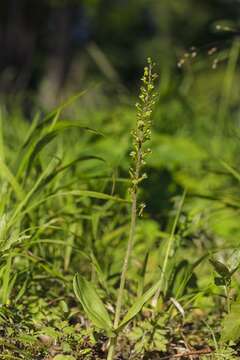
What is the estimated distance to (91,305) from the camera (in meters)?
1.26

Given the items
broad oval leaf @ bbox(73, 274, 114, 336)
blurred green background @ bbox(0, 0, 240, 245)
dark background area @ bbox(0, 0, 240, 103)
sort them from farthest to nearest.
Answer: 1. dark background area @ bbox(0, 0, 240, 103)
2. blurred green background @ bbox(0, 0, 240, 245)
3. broad oval leaf @ bbox(73, 274, 114, 336)

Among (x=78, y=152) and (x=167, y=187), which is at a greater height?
(x=78, y=152)

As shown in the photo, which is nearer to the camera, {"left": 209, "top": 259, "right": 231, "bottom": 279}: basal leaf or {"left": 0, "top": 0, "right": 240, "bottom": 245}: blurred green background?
{"left": 209, "top": 259, "right": 231, "bottom": 279}: basal leaf

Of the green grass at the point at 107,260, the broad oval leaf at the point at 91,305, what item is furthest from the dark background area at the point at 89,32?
the broad oval leaf at the point at 91,305

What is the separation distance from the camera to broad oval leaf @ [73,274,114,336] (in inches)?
48.4

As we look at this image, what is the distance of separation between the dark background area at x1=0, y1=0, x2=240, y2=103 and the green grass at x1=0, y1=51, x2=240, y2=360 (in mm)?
9145

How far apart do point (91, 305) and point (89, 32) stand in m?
28.5

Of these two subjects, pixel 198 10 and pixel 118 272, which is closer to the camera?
pixel 118 272

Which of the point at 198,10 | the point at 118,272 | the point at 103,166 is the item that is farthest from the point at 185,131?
the point at 198,10

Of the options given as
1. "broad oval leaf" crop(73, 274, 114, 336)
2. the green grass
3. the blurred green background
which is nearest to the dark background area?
the blurred green background

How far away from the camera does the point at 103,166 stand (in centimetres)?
220

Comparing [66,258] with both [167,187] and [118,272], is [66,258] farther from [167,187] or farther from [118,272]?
[167,187]

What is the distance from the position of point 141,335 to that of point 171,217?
0.70 meters

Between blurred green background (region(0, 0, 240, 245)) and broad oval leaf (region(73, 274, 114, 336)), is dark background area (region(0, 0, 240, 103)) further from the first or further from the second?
broad oval leaf (region(73, 274, 114, 336))
